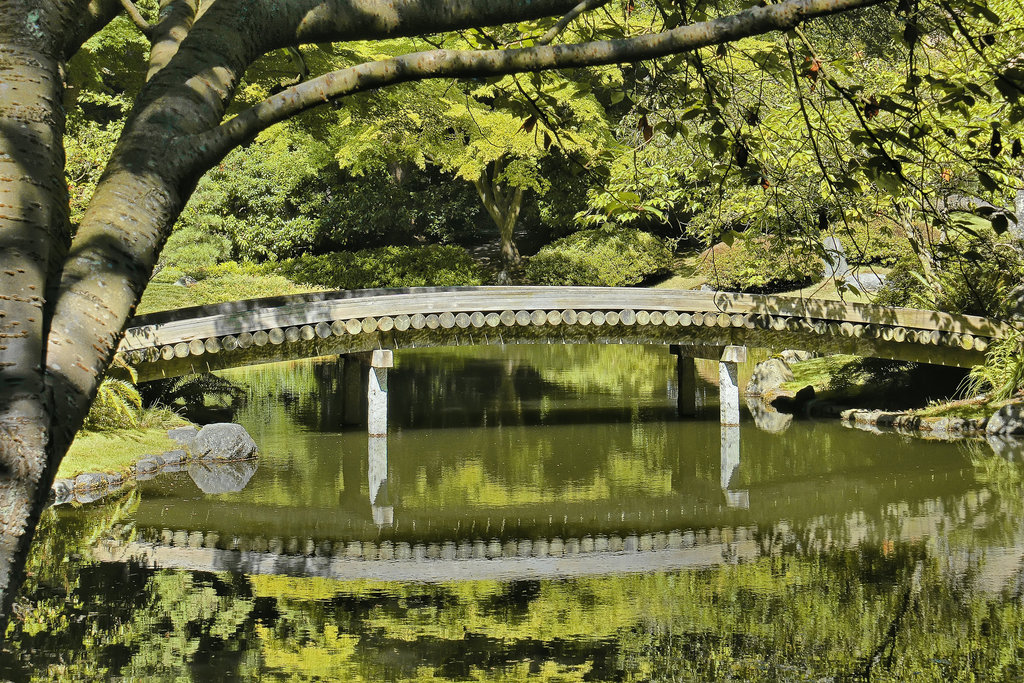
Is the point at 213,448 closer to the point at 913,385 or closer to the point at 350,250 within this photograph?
the point at 913,385

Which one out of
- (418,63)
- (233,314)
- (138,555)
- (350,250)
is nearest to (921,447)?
(233,314)

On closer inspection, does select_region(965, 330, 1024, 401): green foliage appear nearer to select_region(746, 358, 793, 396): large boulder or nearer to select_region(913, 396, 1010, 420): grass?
select_region(913, 396, 1010, 420): grass

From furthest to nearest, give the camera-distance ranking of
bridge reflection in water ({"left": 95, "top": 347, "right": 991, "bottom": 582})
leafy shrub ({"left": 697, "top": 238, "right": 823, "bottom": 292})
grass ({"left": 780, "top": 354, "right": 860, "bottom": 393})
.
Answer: leafy shrub ({"left": 697, "top": 238, "right": 823, "bottom": 292})
grass ({"left": 780, "top": 354, "right": 860, "bottom": 393})
bridge reflection in water ({"left": 95, "top": 347, "right": 991, "bottom": 582})

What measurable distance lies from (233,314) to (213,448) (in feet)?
5.49

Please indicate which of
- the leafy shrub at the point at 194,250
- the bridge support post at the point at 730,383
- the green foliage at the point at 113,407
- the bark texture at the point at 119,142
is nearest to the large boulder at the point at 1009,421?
the bridge support post at the point at 730,383

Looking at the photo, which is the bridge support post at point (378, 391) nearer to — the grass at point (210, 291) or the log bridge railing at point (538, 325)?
the log bridge railing at point (538, 325)

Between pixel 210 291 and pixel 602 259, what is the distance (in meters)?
11.5

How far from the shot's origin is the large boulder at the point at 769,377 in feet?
60.4

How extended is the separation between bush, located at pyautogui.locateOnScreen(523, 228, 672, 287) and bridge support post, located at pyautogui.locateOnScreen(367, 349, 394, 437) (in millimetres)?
14233

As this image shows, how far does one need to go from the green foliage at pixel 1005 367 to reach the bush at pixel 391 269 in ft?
48.5

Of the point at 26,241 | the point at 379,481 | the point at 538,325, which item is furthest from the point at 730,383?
the point at 26,241

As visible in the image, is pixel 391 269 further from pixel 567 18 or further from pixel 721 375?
pixel 567 18

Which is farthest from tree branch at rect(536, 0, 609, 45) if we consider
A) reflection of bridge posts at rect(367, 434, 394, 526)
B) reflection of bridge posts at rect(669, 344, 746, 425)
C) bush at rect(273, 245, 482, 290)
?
bush at rect(273, 245, 482, 290)

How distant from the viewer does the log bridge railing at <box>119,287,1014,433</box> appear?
1245 centimetres
